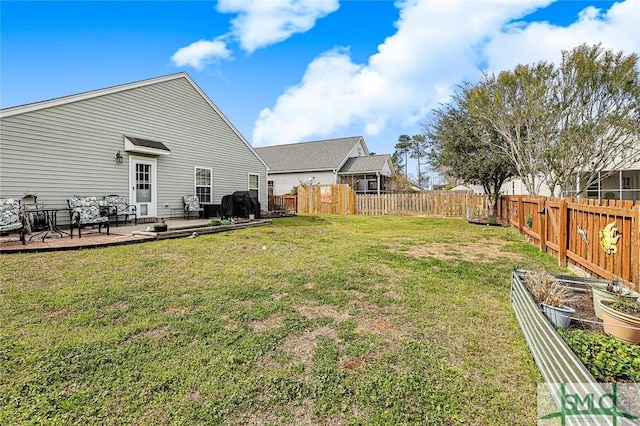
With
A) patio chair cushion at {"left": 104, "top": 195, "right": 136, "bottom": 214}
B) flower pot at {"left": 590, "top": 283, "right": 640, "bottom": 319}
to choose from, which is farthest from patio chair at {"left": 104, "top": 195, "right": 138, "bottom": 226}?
flower pot at {"left": 590, "top": 283, "right": 640, "bottom": 319}

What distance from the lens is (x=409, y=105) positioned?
16406mm

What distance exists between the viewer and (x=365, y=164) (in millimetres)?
23422

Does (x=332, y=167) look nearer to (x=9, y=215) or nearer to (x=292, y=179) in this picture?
(x=292, y=179)

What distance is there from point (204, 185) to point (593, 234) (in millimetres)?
12350

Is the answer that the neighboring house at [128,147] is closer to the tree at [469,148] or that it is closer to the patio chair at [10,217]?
the patio chair at [10,217]

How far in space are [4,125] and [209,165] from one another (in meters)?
6.29

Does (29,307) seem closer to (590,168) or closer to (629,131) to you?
(629,131)

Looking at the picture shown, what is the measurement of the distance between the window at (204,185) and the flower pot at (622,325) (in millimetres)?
12690

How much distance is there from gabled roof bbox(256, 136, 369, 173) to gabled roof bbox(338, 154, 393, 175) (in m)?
0.63

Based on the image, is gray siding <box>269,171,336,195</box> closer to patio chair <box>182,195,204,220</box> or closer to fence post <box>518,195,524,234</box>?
patio chair <box>182,195,204,220</box>

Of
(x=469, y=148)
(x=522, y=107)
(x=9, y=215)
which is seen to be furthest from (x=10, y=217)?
(x=469, y=148)

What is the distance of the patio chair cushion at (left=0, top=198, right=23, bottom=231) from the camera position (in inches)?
242

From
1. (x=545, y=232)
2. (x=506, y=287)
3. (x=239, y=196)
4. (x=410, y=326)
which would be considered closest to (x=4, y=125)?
(x=239, y=196)

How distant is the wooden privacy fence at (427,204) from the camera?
1600 centimetres
